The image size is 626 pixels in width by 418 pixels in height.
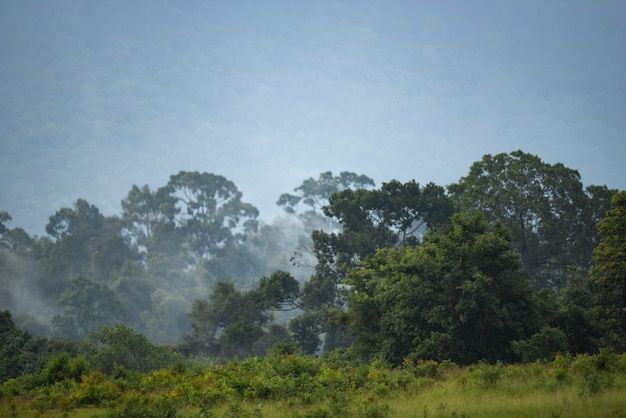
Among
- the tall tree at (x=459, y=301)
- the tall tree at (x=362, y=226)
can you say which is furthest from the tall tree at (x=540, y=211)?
the tall tree at (x=459, y=301)

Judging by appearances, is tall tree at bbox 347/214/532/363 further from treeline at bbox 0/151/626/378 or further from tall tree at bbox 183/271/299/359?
tall tree at bbox 183/271/299/359

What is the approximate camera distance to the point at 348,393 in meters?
20.5

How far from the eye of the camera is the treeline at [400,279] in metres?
29.7

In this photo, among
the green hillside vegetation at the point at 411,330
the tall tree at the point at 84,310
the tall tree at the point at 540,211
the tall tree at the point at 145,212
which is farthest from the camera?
the tall tree at the point at 145,212

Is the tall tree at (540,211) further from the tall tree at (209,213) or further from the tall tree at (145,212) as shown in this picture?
the tall tree at (145,212)

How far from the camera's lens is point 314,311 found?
177ft

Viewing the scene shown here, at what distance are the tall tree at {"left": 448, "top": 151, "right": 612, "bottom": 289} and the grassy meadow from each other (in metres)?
30.3

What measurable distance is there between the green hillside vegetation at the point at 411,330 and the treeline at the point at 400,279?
0.13m

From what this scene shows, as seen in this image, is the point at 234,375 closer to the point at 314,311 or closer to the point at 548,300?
the point at 548,300

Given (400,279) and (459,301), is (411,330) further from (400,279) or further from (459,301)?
(400,279)

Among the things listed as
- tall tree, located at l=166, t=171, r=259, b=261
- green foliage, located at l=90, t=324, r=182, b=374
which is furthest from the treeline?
→ green foliage, located at l=90, t=324, r=182, b=374

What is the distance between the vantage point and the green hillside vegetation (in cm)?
1962

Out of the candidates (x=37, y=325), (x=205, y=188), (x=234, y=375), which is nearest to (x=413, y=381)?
(x=234, y=375)

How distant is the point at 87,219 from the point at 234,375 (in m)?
109
